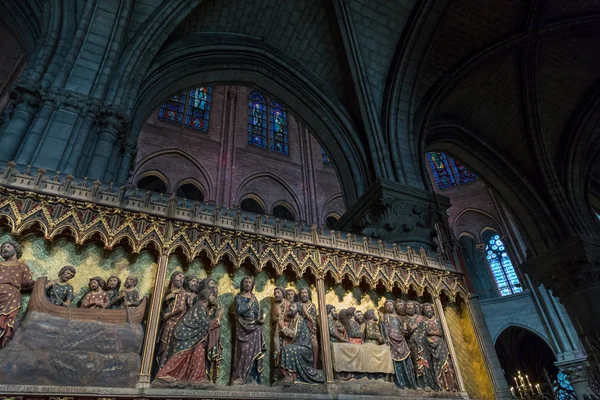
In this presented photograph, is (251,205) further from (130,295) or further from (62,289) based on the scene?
(62,289)

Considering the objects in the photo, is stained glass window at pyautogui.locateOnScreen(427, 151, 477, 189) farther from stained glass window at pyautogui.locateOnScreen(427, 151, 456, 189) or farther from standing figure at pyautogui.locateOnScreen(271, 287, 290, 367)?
standing figure at pyautogui.locateOnScreen(271, 287, 290, 367)

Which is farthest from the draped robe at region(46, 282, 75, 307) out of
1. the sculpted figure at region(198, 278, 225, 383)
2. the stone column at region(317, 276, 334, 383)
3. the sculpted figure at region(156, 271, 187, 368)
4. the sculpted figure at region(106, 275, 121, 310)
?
the stone column at region(317, 276, 334, 383)

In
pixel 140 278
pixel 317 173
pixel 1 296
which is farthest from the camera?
pixel 317 173

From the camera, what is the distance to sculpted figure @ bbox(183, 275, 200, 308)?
4.15 metres

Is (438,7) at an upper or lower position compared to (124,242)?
upper

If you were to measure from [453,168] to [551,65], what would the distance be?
10.4 m

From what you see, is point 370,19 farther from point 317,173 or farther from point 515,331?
point 515,331

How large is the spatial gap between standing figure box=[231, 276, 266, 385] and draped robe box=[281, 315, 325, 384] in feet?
0.91

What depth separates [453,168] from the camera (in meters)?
22.8

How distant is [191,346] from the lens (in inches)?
152

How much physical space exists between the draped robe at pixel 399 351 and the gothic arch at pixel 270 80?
5.21 meters

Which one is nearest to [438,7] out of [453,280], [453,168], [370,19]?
[370,19]

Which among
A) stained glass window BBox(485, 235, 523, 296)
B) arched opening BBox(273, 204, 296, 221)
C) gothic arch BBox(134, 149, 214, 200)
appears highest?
gothic arch BBox(134, 149, 214, 200)

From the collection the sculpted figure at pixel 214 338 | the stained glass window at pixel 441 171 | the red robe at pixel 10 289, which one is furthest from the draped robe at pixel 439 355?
the stained glass window at pixel 441 171
